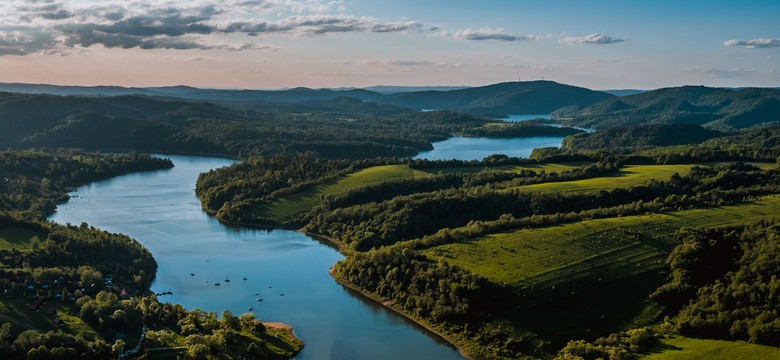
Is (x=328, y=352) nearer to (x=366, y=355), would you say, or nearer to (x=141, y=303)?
(x=366, y=355)

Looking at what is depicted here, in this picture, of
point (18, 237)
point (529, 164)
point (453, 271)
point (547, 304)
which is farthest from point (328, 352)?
point (529, 164)

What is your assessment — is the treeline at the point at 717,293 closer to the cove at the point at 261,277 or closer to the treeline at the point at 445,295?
the treeline at the point at 445,295

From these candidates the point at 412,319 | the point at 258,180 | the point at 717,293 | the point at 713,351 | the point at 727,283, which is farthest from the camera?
the point at 258,180

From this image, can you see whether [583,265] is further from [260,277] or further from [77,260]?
[77,260]

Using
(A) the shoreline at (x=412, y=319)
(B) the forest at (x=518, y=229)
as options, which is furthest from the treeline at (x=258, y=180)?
(A) the shoreline at (x=412, y=319)

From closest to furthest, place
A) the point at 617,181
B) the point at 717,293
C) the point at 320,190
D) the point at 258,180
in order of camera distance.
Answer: the point at 717,293 → the point at 617,181 → the point at 320,190 → the point at 258,180

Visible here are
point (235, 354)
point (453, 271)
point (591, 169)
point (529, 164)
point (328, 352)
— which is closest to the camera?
point (235, 354)

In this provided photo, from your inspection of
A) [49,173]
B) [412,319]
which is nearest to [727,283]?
[412,319]
